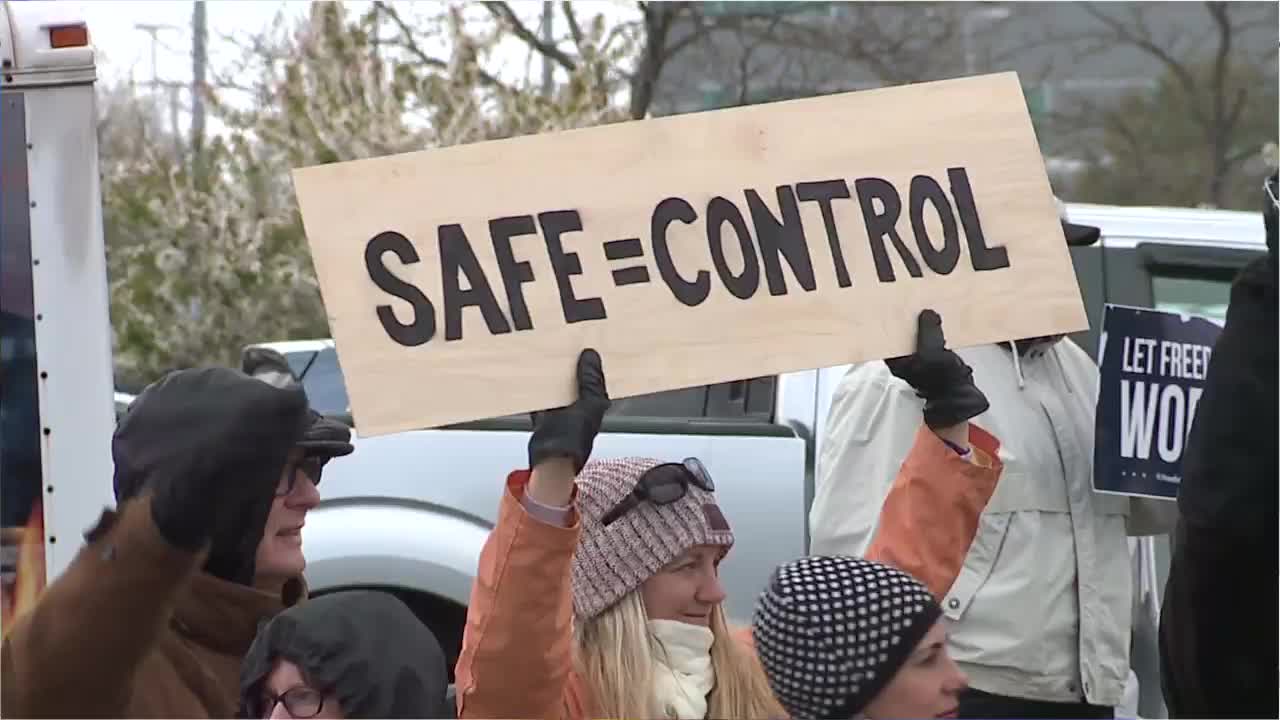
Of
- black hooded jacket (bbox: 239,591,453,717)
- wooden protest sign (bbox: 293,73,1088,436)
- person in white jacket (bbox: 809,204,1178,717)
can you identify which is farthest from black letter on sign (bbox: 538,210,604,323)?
person in white jacket (bbox: 809,204,1178,717)

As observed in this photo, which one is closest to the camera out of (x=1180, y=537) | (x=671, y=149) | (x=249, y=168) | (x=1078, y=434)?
(x=1180, y=537)

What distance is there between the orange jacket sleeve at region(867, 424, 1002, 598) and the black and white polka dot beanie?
47 cm

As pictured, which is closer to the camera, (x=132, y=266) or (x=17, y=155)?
(x=17, y=155)

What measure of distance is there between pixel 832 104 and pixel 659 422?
290 cm

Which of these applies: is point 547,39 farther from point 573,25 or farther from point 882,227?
point 882,227

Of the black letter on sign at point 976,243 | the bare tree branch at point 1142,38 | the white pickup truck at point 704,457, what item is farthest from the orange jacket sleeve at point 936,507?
the bare tree branch at point 1142,38

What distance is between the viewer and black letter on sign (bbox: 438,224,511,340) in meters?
2.62

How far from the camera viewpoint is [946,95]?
2910 mm

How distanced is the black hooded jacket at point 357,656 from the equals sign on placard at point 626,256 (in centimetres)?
55

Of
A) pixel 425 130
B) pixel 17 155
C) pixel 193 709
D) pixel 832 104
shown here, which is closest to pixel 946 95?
pixel 832 104

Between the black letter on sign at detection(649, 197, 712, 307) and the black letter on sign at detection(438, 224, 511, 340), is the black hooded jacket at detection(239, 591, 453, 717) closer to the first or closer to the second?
the black letter on sign at detection(438, 224, 511, 340)

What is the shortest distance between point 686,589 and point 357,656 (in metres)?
0.75

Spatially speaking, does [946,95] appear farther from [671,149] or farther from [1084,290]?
[1084,290]

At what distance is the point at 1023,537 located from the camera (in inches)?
166
